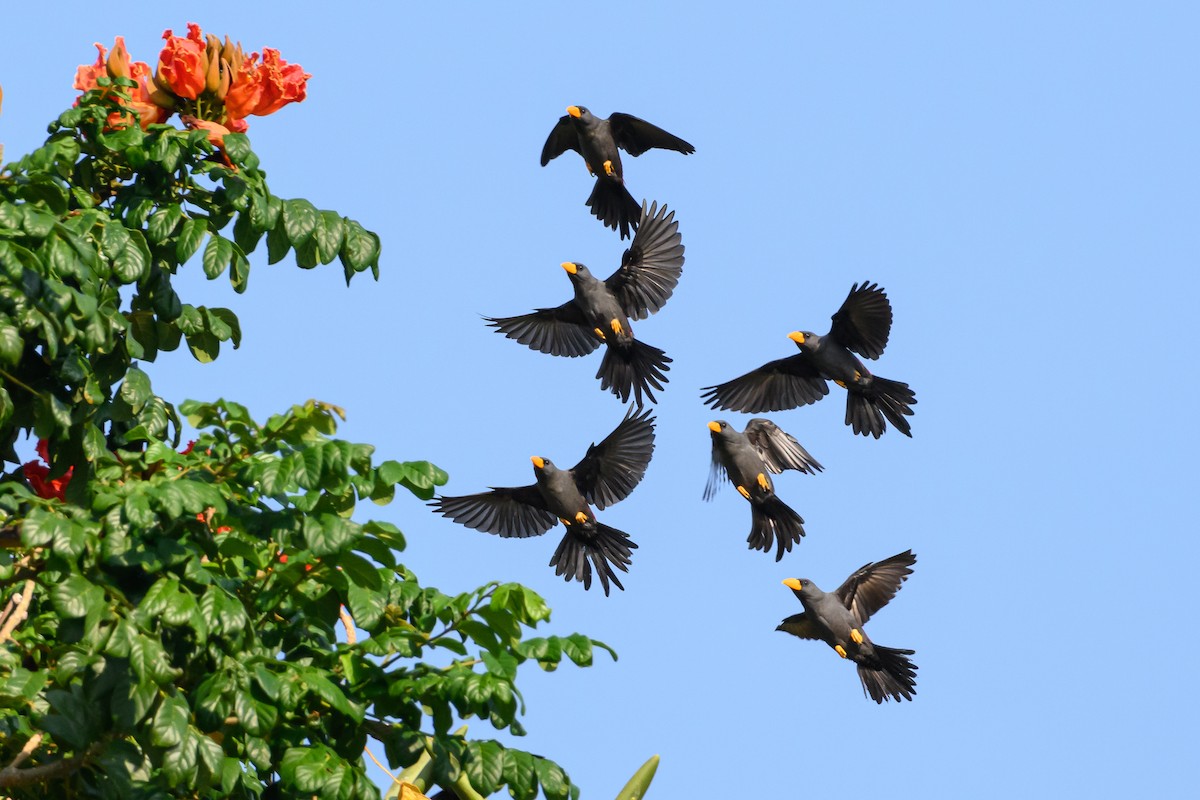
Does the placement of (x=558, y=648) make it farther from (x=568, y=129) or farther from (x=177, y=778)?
(x=568, y=129)

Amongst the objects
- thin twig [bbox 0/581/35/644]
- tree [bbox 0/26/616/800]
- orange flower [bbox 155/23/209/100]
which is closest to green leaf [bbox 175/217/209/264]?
tree [bbox 0/26/616/800]

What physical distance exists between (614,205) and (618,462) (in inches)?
48.0

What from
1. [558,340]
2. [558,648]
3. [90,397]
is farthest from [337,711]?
[558,340]

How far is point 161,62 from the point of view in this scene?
16.3ft

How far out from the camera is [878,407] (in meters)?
7.61

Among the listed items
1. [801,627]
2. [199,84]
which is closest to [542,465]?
[801,627]

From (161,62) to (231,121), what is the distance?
0.87 ft

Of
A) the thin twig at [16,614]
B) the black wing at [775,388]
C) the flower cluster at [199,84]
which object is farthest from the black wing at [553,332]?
the thin twig at [16,614]

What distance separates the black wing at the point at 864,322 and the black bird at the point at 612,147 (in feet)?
3.23

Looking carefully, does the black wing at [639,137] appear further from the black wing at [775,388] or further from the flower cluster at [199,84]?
the flower cluster at [199,84]

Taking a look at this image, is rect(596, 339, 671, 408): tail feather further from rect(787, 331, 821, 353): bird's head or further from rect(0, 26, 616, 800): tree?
rect(0, 26, 616, 800): tree

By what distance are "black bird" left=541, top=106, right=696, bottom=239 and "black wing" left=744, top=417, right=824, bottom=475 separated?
1052 mm

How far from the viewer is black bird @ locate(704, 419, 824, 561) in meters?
7.34

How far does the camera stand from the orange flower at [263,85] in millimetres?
5059
